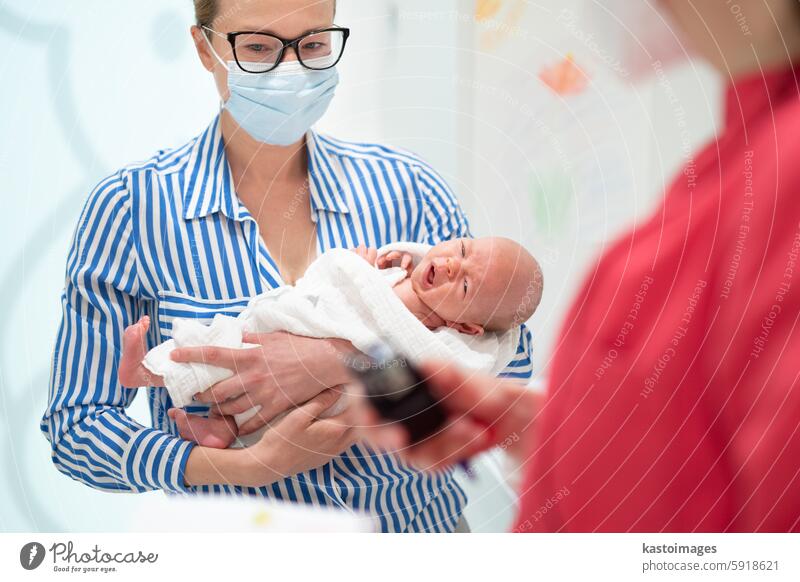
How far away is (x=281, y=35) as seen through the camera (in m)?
0.71

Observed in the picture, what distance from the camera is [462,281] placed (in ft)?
2.38

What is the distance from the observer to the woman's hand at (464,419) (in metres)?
0.74

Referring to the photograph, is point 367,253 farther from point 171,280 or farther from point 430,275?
point 171,280

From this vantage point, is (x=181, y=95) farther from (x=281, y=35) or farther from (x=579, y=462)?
(x=579, y=462)

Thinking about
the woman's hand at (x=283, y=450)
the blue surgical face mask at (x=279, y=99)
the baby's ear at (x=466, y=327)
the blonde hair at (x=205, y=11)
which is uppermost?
the blonde hair at (x=205, y=11)

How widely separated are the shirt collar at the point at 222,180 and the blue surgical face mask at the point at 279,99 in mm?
22

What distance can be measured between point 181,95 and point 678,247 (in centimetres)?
47

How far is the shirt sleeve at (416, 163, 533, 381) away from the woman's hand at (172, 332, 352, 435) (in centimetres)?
14

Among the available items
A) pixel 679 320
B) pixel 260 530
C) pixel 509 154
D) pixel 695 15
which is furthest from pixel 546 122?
pixel 260 530

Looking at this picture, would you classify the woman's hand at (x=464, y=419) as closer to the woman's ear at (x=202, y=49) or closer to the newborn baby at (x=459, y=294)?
the newborn baby at (x=459, y=294)

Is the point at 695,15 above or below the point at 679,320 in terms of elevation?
above

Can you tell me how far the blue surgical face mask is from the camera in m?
0.73

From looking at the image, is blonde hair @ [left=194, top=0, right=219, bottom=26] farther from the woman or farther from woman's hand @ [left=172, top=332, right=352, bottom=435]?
woman's hand @ [left=172, top=332, right=352, bottom=435]

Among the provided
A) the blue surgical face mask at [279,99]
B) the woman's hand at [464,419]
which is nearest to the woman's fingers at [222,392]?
the woman's hand at [464,419]
